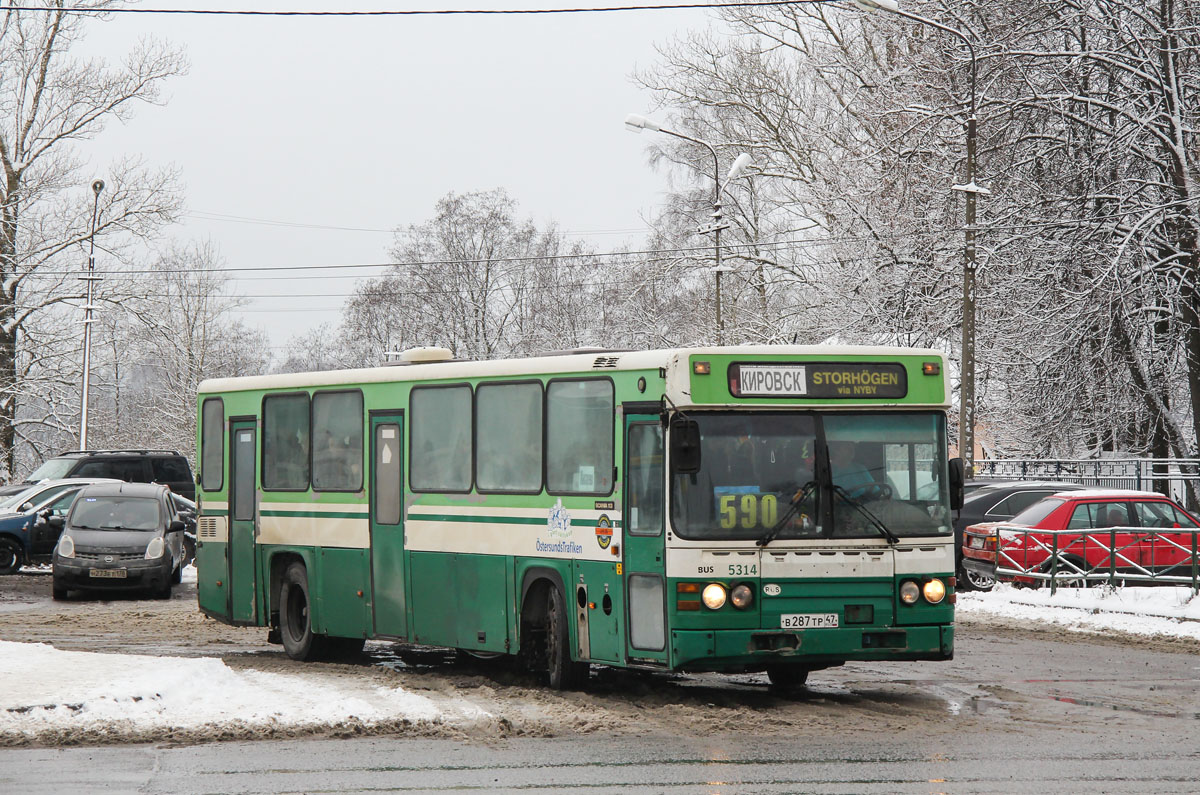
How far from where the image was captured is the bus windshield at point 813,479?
11.3 m

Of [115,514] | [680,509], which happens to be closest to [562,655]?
[680,509]

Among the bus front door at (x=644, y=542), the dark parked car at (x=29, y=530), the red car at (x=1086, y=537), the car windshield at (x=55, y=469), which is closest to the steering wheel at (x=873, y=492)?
the bus front door at (x=644, y=542)

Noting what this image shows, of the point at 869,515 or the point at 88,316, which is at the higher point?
the point at 88,316

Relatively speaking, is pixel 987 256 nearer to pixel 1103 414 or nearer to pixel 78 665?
pixel 1103 414

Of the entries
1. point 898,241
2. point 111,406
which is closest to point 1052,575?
point 898,241

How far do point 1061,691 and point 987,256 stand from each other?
21.7 meters

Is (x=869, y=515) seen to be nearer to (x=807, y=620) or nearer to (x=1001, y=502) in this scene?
(x=807, y=620)

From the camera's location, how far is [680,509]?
445 inches

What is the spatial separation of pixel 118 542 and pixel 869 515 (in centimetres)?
1597

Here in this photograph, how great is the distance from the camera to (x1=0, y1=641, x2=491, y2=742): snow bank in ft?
34.2

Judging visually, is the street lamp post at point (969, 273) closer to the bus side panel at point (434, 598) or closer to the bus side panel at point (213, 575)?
the bus side panel at point (213, 575)

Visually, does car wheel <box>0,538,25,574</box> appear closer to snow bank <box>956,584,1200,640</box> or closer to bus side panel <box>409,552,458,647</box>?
snow bank <box>956,584,1200,640</box>

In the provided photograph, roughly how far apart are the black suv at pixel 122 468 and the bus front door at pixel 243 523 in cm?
1712

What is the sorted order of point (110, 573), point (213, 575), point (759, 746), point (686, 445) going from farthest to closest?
1. point (110, 573)
2. point (213, 575)
3. point (686, 445)
4. point (759, 746)
